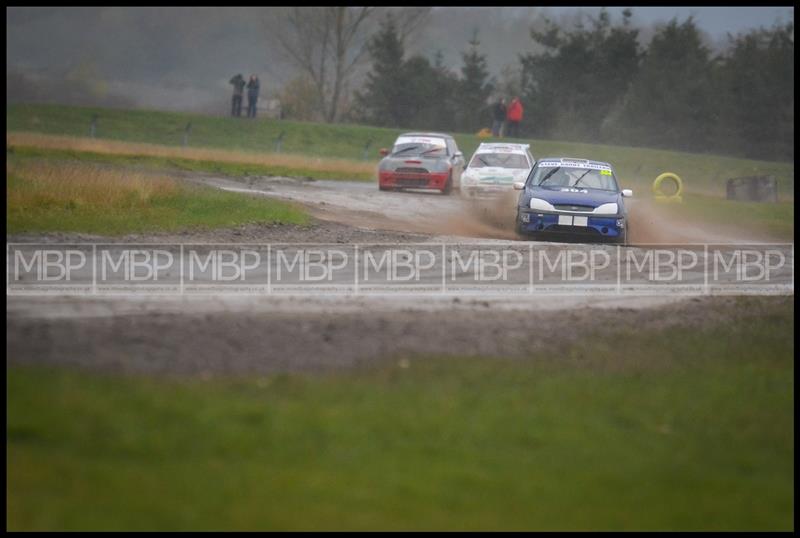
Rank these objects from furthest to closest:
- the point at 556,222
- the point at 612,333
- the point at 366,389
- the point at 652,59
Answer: the point at 652,59
the point at 556,222
the point at 612,333
the point at 366,389

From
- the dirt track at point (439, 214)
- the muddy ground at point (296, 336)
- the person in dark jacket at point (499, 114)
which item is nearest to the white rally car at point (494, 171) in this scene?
the dirt track at point (439, 214)

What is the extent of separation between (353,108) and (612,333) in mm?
58438

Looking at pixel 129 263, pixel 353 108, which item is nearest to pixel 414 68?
pixel 353 108

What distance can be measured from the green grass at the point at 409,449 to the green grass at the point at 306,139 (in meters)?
38.4

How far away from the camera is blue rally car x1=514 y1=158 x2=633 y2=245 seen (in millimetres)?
21078

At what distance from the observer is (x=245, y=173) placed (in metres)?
36.5

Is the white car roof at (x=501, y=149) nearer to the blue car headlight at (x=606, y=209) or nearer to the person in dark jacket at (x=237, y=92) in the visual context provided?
the blue car headlight at (x=606, y=209)

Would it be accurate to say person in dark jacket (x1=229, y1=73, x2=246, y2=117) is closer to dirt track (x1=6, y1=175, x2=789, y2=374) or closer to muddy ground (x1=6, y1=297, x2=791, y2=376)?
dirt track (x1=6, y1=175, x2=789, y2=374)

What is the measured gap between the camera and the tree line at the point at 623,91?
59875 millimetres

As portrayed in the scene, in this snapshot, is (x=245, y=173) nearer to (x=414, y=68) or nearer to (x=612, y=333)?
(x=612, y=333)

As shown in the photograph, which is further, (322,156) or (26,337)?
(322,156)

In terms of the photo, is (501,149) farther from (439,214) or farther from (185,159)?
(185,159)

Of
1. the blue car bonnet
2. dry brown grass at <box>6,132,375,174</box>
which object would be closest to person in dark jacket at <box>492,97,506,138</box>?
dry brown grass at <box>6,132,375,174</box>

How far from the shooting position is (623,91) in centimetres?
6406
